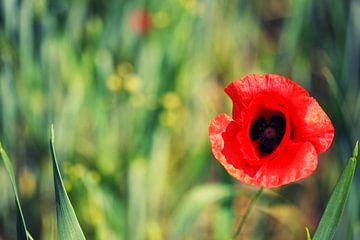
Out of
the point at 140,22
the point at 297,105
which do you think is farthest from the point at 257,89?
the point at 140,22

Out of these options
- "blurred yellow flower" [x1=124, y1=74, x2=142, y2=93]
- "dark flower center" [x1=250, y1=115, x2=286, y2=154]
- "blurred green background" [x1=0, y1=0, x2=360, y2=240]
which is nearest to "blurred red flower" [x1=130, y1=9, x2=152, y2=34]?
"blurred green background" [x1=0, y1=0, x2=360, y2=240]

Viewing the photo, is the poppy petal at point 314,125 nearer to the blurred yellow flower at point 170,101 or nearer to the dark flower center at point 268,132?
the dark flower center at point 268,132

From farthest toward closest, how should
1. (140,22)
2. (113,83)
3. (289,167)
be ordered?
(140,22)
(113,83)
(289,167)

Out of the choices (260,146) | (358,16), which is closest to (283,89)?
(260,146)

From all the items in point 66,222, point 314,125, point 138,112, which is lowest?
point 138,112

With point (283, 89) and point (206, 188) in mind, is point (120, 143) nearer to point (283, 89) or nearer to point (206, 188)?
point (206, 188)

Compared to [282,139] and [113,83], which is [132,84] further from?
[282,139]

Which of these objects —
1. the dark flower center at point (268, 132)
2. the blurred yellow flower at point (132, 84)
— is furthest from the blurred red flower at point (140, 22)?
the dark flower center at point (268, 132)
